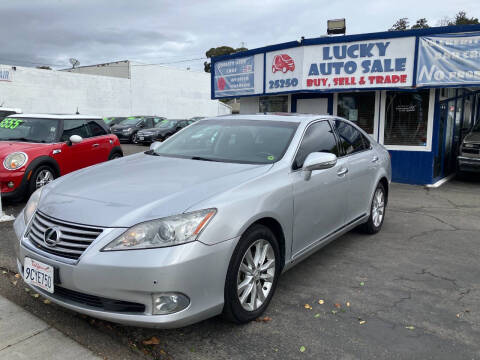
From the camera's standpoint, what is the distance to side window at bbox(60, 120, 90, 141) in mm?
7809

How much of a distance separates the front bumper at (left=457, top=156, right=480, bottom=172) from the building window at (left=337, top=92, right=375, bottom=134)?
2.23m

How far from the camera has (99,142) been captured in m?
8.59

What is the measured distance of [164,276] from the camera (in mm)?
2459

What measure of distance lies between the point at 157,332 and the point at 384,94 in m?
8.96

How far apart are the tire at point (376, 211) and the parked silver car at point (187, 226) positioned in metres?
1.33

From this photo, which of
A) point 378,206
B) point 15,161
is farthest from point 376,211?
point 15,161

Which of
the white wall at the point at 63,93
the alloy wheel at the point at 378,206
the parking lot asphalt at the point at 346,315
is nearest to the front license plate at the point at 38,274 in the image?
the parking lot asphalt at the point at 346,315

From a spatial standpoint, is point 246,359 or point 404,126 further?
point 404,126

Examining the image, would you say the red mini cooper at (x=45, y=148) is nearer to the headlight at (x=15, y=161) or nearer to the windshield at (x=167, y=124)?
the headlight at (x=15, y=161)

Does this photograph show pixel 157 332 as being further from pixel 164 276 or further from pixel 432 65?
pixel 432 65

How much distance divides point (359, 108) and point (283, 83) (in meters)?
2.08

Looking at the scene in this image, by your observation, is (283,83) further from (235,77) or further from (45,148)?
(45,148)

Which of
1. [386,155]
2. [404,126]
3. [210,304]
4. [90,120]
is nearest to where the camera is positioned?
[210,304]

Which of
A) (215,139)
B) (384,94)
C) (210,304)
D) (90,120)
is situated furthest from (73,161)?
(384,94)
